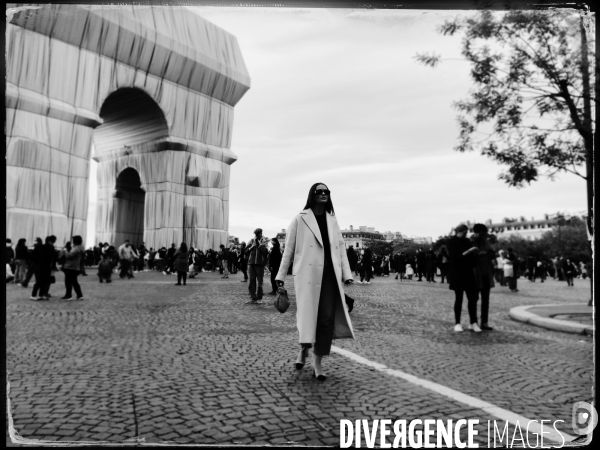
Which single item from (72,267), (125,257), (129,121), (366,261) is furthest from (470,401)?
(129,121)

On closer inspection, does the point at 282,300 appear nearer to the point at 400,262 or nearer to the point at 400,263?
the point at 400,262

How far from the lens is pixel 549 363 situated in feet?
16.9

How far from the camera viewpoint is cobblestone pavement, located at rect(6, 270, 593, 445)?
120 inches

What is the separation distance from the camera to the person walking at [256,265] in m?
11.1

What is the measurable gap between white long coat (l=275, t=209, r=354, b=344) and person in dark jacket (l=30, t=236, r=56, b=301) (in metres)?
8.52

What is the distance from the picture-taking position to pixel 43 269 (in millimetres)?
11562

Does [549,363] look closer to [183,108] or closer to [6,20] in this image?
[6,20]

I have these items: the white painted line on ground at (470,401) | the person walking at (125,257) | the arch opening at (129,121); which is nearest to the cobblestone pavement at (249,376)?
the white painted line on ground at (470,401)

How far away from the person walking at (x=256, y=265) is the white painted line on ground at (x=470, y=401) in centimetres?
572

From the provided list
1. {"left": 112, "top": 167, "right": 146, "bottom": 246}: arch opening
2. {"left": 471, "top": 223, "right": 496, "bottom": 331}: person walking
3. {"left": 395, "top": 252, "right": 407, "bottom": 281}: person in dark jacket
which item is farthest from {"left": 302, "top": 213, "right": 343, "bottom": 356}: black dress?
{"left": 112, "top": 167, "right": 146, "bottom": 246}: arch opening

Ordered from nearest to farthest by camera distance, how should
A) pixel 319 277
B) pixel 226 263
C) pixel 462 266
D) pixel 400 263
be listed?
1. pixel 319 277
2. pixel 462 266
3. pixel 400 263
4. pixel 226 263

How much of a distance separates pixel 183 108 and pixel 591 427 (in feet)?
88.4

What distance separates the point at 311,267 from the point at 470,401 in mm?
1574

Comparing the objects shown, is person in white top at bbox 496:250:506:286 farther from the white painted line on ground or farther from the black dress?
the black dress
